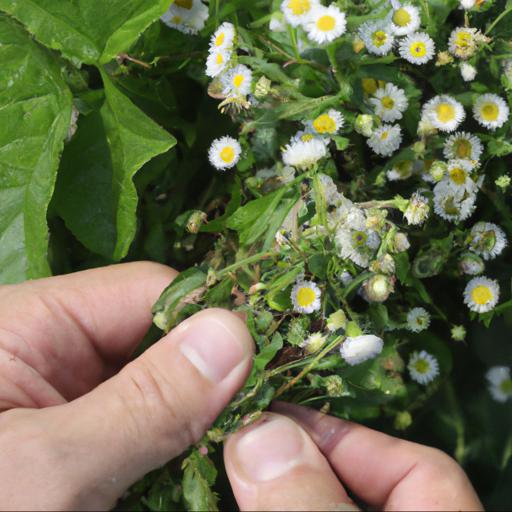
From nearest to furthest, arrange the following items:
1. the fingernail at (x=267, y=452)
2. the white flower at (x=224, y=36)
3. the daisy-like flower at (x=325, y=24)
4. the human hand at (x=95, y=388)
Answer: the human hand at (x=95, y=388) → the fingernail at (x=267, y=452) → the daisy-like flower at (x=325, y=24) → the white flower at (x=224, y=36)

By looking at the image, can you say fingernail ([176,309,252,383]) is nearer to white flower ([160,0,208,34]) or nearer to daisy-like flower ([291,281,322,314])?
daisy-like flower ([291,281,322,314])

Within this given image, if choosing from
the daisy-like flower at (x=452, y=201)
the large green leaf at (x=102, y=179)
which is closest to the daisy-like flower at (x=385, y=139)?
the daisy-like flower at (x=452, y=201)

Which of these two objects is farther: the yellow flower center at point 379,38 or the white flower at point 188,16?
the white flower at point 188,16

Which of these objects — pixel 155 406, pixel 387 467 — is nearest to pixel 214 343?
pixel 155 406

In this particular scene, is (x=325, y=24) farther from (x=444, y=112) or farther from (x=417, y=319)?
(x=417, y=319)

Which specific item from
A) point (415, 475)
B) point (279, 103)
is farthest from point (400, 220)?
point (415, 475)

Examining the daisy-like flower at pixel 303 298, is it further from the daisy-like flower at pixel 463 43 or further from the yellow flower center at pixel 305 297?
the daisy-like flower at pixel 463 43
